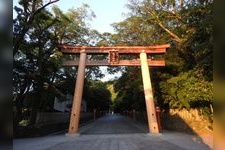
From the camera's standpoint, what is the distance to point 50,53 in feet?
93.2

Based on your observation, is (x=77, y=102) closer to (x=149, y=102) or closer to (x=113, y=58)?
(x=113, y=58)

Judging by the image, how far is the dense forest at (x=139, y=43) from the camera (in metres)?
20.8

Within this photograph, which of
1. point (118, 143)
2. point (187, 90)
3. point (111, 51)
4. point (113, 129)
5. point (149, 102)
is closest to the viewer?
point (118, 143)

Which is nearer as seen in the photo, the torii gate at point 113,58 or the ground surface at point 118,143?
the ground surface at point 118,143

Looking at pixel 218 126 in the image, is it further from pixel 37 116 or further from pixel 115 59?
pixel 37 116

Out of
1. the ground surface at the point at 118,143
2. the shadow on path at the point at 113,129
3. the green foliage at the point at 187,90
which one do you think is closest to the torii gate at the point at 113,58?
the green foliage at the point at 187,90

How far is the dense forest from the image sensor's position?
68.2ft

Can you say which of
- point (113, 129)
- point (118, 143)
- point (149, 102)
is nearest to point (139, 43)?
point (113, 129)

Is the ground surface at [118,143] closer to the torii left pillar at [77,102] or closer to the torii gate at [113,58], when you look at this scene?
the torii left pillar at [77,102]

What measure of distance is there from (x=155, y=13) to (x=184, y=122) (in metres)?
10.4

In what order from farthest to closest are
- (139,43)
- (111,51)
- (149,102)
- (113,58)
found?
(139,43)
(111,51)
(113,58)
(149,102)

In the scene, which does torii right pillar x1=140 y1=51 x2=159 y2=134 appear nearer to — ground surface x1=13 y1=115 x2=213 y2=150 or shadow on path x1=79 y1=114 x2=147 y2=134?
ground surface x1=13 y1=115 x2=213 y2=150

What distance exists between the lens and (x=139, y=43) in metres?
36.8

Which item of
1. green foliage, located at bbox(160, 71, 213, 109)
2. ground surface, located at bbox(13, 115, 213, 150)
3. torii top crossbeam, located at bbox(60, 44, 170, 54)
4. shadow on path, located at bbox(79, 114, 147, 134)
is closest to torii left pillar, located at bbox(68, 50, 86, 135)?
torii top crossbeam, located at bbox(60, 44, 170, 54)
